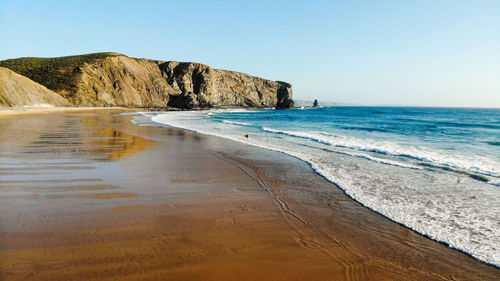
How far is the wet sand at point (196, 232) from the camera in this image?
10.6 feet

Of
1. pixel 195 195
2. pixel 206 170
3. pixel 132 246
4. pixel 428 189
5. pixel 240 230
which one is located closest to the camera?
pixel 132 246

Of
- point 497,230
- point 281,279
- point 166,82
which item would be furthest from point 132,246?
point 166,82

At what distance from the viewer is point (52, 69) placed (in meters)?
77.4

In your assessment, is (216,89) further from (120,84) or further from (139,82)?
(120,84)

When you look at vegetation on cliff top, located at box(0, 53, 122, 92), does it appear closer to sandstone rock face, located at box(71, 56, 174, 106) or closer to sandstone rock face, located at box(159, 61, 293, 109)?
sandstone rock face, located at box(71, 56, 174, 106)

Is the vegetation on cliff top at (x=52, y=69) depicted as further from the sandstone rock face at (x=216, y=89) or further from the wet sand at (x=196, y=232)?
the wet sand at (x=196, y=232)

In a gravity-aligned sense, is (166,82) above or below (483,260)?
above

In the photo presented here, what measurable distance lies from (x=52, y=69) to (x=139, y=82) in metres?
23.8

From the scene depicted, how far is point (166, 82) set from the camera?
105 meters

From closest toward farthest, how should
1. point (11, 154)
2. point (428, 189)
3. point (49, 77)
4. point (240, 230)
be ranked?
point (240, 230), point (428, 189), point (11, 154), point (49, 77)

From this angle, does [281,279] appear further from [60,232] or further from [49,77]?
[49,77]

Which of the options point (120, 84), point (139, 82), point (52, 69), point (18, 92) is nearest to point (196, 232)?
point (18, 92)

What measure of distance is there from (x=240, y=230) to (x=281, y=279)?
4.51 feet

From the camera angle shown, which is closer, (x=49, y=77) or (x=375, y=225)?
(x=375, y=225)
